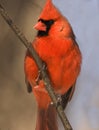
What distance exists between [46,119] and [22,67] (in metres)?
0.17

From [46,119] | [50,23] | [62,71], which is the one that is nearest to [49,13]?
[50,23]

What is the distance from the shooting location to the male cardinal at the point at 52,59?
1051 mm

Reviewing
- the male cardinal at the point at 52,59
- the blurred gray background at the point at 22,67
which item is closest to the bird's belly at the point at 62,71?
the male cardinal at the point at 52,59

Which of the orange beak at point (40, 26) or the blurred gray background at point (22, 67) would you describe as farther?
the blurred gray background at point (22, 67)

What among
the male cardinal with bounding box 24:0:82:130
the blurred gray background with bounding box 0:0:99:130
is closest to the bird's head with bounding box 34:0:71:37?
the male cardinal with bounding box 24:0:82:130

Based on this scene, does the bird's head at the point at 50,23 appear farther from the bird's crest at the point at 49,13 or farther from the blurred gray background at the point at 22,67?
the blurred gray background at the point at 22,67

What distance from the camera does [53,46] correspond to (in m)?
1.06

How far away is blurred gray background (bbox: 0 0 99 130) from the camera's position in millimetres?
1145

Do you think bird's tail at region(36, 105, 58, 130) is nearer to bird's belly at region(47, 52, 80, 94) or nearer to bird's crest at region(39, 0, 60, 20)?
bird's belly at region(47, 52, 80, 94)

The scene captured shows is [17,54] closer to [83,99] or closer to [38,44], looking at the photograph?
[38,44]

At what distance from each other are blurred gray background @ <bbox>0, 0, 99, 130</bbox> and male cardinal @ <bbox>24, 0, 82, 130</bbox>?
5 cm

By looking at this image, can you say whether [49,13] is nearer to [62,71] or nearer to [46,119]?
[62,71]

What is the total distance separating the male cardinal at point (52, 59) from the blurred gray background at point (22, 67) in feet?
0.16

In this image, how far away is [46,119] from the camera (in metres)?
1.10
